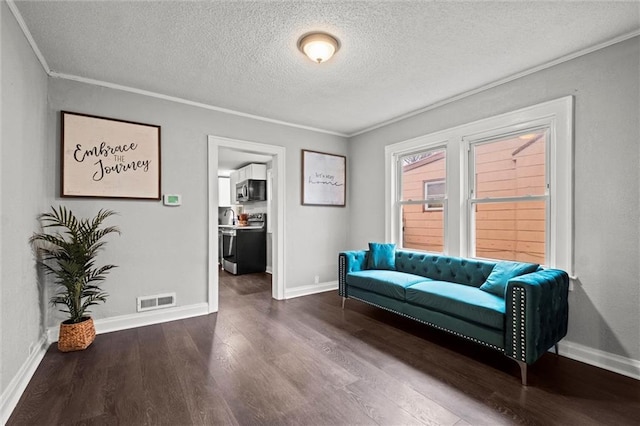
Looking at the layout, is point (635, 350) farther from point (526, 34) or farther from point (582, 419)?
point (526, 34)

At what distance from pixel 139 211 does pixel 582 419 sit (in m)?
4.07

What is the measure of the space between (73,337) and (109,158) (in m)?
1.74

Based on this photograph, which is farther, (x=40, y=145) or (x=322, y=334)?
(x=322, y=334)

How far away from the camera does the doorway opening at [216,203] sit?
3.71 metres

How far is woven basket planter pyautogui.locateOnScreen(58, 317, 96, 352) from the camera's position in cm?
260

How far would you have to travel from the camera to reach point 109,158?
3102 mm

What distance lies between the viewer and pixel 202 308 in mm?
3639

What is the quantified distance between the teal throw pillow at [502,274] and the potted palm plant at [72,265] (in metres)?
3.65

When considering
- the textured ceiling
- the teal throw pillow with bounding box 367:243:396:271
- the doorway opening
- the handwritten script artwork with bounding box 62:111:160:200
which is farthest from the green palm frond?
the teal throw pillow with bounding box 367:243:396:271

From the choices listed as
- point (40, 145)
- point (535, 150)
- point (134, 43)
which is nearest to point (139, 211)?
point (40, 145)

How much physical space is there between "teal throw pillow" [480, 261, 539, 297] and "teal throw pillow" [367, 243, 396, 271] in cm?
127

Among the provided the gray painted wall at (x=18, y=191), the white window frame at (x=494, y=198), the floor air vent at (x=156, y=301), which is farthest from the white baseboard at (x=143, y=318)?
the white window frame at (x=494, y=198)

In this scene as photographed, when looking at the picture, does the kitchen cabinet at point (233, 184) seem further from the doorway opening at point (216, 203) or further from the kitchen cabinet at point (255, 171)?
the doorway opening at point (216, 203)

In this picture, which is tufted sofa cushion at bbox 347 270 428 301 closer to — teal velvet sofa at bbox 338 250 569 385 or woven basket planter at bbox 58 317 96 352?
teal velvet sofa at bbox 338 250 569 385
